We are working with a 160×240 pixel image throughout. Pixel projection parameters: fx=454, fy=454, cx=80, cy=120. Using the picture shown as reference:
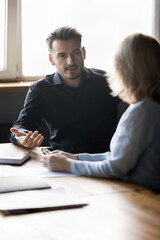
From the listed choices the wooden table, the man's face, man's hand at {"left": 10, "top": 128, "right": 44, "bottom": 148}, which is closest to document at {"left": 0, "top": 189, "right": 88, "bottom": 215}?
the wooden table

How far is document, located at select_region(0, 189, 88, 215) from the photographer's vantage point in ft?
4.75

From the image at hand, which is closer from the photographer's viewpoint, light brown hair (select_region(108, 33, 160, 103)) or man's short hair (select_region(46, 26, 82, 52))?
light brown hair (select_region(108, 33, 160, 103))

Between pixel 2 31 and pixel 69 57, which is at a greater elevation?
pixel 2 31

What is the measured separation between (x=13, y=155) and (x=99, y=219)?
0.84 m

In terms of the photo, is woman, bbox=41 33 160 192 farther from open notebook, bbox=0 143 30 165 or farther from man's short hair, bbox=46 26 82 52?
man's short hair, bbox=46 26 82 52

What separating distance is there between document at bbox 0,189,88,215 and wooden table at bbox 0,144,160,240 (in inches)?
1.3

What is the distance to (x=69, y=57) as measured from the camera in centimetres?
272

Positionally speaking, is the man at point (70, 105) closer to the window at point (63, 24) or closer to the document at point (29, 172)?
the document at point (29, 172)

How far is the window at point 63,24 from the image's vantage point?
361 centimetres

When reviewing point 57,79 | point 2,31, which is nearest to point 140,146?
point 57,79

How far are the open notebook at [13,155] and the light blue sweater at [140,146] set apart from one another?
1.58ft

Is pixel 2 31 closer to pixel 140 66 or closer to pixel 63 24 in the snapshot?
pixel 63 24

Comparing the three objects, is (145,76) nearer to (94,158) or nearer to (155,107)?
(155,107)

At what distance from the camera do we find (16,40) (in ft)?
11.8
